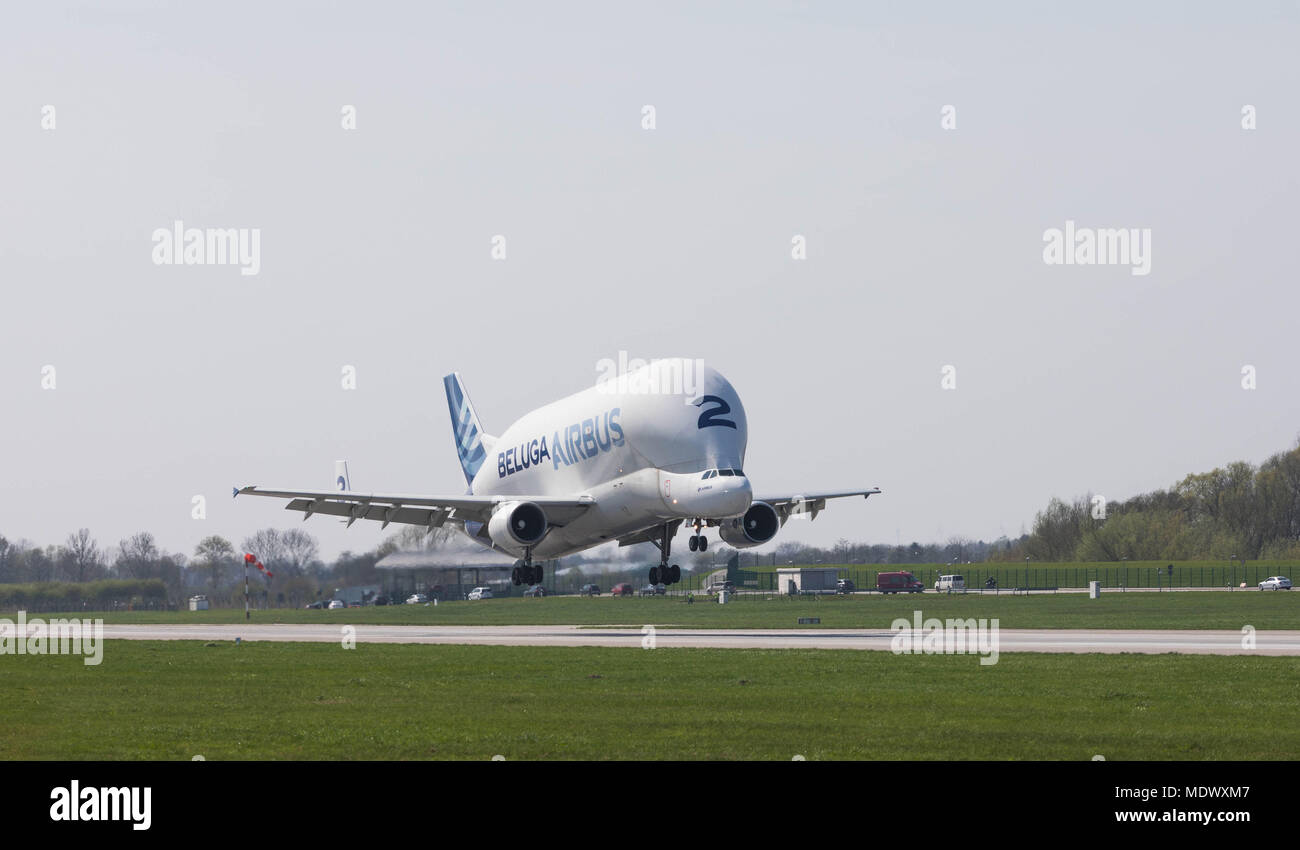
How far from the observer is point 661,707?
26.2 m

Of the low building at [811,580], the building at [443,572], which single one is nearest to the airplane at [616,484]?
the building at [443,572]

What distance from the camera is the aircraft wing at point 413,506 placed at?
59406mm

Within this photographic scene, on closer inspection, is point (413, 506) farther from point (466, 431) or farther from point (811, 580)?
point (811, 580)

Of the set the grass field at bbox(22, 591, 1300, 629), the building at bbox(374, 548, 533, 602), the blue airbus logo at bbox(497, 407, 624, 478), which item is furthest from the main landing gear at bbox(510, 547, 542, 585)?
the building at bbox(374, 548, 533, 602)

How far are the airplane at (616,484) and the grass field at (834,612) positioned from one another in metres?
5.85

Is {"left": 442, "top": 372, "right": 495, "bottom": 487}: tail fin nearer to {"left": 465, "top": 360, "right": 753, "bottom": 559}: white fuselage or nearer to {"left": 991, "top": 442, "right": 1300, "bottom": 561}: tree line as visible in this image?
{"left": 465, "top": 360, "right": 753, "bottom": 559}: white fuselage

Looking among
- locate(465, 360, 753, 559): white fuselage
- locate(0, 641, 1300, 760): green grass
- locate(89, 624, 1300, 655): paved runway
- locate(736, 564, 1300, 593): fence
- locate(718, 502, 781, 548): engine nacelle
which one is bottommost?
locate(736, 564, 1300, 593): fence

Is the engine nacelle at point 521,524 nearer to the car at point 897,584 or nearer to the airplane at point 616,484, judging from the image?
the airplane at point 616,484

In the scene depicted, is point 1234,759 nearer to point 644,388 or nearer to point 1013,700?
point 1013,700

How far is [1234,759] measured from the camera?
64.4 ft

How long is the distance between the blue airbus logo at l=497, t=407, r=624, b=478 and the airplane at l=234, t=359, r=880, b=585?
5cm

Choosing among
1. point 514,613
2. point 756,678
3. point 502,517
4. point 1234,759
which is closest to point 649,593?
point 514,613

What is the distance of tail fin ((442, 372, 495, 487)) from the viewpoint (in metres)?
72.9

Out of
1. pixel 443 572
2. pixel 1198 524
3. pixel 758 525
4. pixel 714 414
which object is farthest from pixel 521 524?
pixel 1198 524
